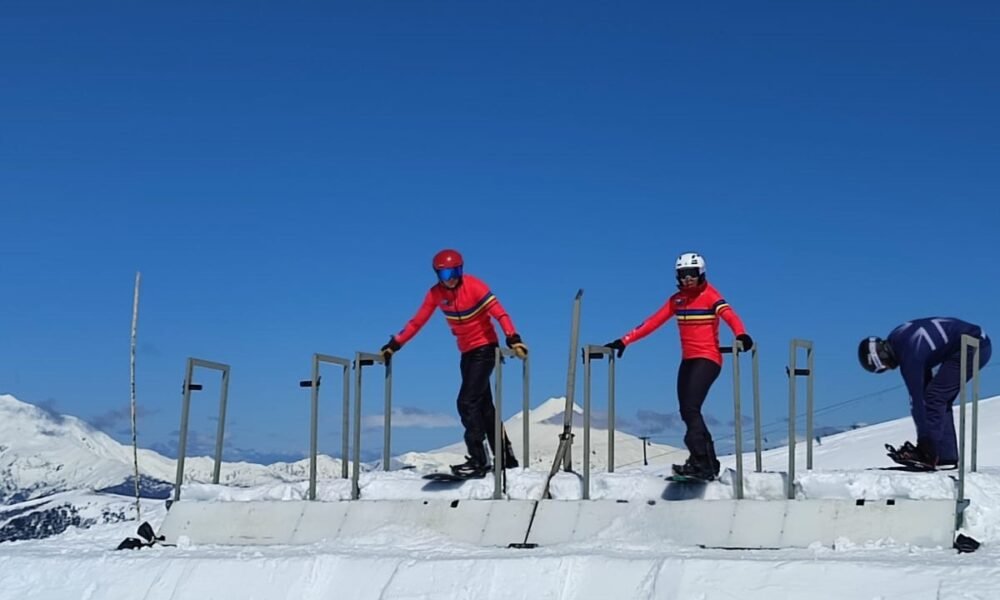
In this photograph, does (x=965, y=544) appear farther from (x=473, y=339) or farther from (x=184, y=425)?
(x=184, y=425)

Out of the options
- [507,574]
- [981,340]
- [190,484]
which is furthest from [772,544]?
[190,484]

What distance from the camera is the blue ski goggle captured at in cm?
1145

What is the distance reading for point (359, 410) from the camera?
38.5ft

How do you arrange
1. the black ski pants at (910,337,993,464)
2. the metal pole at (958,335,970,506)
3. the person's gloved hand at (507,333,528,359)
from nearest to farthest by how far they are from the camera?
the metal pole at (958,335,970,506) < the black ski pants at (910,337,993,464) < the person's gloved hand at (507,333,528,359)

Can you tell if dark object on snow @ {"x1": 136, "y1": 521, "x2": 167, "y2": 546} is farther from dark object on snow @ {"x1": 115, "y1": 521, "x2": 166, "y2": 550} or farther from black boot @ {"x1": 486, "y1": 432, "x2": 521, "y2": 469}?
black boot @ {"x1": 486, "y1": 432, "x2": 521, "y2": 469}

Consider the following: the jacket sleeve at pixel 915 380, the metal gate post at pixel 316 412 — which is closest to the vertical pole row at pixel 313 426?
the metal gate post at pixel 316 412

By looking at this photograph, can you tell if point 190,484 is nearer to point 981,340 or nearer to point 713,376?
point 713,376

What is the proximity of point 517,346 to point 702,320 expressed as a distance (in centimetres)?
165

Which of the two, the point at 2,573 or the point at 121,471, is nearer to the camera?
the point at 2,573

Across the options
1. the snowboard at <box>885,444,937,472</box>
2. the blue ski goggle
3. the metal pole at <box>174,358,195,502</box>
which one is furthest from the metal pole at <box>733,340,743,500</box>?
the metal pole at <box>174,358,195,502</box>

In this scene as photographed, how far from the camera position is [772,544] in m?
9.20

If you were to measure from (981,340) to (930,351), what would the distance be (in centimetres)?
42

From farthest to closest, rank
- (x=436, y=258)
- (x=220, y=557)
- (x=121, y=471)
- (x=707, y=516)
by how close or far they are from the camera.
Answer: (x=121, y=471) < (x=436, y=258) < (x=220, y=557) < (x=707, y=516)

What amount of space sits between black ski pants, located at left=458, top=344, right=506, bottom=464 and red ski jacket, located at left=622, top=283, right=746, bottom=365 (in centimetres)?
178
